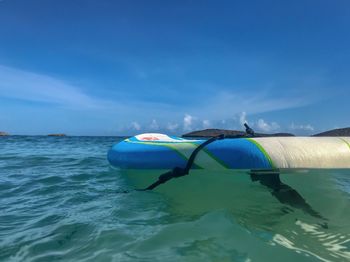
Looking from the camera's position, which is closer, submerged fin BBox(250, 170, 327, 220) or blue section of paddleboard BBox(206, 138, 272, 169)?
blue section of paddleboard BBox(206, 138, 272, 169)

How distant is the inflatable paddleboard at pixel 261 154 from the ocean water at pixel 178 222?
52cm

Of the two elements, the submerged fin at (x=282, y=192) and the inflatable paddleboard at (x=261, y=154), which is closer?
the inflatable paddleboard at (x=261, y=154)

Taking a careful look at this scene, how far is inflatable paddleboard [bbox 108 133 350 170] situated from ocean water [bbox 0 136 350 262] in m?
0.52

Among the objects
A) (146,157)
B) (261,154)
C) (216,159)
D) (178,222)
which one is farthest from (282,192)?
(146,157)

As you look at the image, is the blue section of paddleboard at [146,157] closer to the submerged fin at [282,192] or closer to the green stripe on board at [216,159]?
the green stripe on board at [216,159]

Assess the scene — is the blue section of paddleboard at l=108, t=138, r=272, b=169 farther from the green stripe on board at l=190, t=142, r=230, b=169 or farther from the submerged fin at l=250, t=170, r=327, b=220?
the submerged fin at l=250, t=170, r=327, b=220

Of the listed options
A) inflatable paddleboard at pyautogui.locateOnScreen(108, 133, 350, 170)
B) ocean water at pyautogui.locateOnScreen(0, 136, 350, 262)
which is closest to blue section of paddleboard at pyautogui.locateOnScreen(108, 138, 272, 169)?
inflatable paddleboard at pyautogui.locateOnScreen(108, 133, 350, 170)

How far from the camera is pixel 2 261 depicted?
84.2 inches

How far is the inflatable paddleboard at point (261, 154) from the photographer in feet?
9.98

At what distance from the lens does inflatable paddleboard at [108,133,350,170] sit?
3.04m

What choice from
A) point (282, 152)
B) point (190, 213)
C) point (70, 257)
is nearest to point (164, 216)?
point (190, 213)

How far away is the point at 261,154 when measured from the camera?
314 centimetres

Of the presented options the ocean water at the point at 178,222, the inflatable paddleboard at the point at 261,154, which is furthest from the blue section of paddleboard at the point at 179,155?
the ocean water at the point at 178,222

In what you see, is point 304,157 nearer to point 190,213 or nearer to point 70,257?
point 190,213
